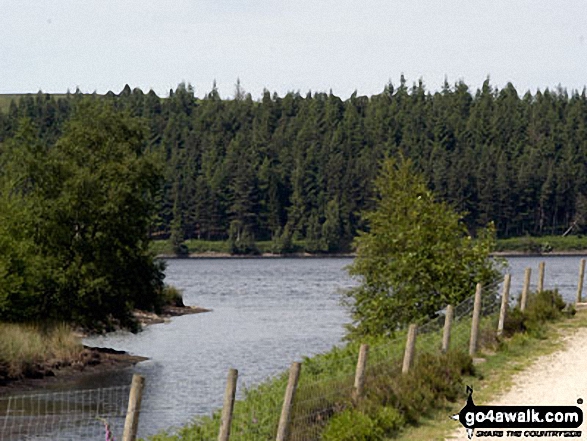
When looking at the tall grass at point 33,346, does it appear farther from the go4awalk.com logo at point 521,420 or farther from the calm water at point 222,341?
the go4awalk.com logo at point 521,420

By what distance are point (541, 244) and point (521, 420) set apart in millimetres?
177877

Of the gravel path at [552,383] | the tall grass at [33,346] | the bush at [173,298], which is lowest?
the bush at [173,298]

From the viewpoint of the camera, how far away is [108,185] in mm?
Result: 49469

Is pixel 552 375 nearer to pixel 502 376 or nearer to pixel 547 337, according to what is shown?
pixel 502 376

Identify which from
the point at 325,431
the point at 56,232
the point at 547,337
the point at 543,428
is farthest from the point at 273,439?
the point at 56,232

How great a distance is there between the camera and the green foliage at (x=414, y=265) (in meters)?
33.6

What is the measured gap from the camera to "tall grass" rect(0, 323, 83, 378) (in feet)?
128

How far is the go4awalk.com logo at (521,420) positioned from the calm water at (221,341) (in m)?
12.3

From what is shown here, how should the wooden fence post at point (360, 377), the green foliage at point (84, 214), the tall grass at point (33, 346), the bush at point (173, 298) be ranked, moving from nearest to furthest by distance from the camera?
the wooden fence post at point (360, 377), the tall grass at point (33, 346), the green foliage at point (84, 214), the bush at point (173, 298)

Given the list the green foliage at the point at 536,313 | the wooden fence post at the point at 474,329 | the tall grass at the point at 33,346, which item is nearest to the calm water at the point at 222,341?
the tall grass at the point at 33,346

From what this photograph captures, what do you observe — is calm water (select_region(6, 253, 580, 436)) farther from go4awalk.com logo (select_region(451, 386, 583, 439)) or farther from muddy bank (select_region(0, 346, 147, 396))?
go4awalk.com logo (select_region(451, 386, 583, 439))

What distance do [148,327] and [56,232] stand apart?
1704 cm

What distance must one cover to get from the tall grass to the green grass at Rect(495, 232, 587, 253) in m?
151

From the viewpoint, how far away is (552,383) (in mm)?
22078
